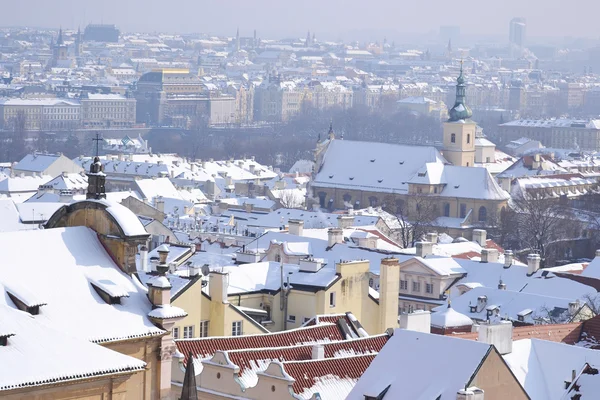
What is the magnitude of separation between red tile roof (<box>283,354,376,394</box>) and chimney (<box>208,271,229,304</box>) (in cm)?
568

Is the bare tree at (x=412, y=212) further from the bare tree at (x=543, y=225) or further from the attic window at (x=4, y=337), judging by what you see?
the attic window at (x=4, y=337)

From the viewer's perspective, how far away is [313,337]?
31562 mm

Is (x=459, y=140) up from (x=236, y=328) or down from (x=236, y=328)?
Answer: down

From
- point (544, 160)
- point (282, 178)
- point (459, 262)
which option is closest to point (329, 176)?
point (282, 178)

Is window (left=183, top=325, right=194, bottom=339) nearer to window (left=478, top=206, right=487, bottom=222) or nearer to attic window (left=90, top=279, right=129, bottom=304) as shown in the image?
attic window (left=90, top=279, right=129, bottom=304)

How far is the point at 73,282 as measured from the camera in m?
24.3

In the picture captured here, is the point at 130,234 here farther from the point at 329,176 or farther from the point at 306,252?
the point at 329,176

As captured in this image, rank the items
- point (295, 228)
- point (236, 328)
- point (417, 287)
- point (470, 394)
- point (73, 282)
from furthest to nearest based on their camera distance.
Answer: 1. point (295, 228)
2. point (417, 287)
3. point (236, 328)
4. point (73, 282)
5. point (470, 394)

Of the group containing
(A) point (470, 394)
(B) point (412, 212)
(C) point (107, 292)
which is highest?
(C) point (107, 292)

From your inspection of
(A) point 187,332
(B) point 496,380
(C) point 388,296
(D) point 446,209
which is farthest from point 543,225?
(B) point 496,380

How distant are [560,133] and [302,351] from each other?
148747 millimetres

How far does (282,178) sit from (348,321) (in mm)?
77845

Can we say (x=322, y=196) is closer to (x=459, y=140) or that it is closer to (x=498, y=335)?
(x=459, y=140)

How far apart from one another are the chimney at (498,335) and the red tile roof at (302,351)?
2184 millimetres
